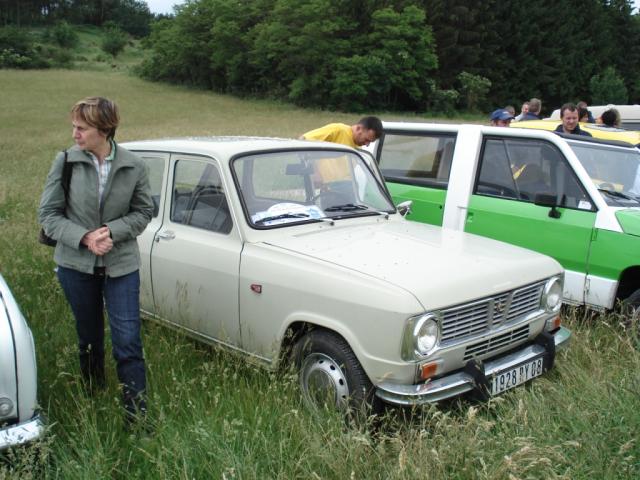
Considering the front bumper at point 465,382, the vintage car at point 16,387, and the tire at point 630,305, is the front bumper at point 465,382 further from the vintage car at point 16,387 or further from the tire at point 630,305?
the vintage car at point 16,387

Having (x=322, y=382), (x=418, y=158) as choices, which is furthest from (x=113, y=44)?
(x=322, y=382)

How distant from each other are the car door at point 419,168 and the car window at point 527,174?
1.33 feet

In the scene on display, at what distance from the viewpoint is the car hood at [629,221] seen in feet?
15.8

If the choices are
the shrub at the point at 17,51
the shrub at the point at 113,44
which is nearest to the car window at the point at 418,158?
the shrub at the point at 17,51

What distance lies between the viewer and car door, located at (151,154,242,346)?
13.2ft

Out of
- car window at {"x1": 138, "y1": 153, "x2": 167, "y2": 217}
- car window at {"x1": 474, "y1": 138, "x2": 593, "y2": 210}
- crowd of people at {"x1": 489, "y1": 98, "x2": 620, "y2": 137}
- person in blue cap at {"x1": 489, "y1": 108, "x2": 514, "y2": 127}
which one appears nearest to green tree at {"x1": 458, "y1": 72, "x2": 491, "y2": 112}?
crowd of people at {"x1": 489, "y1": 98, "x2": 620, "y2": 137}

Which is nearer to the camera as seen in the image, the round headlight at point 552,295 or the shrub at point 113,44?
the round headlight at point 552,295

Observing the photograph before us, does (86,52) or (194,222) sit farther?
(86,52)

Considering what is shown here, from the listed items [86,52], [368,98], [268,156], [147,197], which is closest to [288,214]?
[268,156]

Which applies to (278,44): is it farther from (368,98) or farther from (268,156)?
(268,156)

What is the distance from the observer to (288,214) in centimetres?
425

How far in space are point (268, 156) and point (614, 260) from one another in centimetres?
295

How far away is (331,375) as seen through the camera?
3.40 metres

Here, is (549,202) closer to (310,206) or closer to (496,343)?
(496,343)
